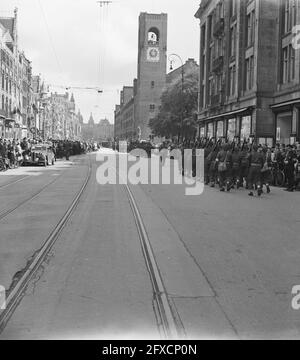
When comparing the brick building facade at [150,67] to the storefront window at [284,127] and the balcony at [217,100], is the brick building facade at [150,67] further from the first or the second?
the storefront window at [284,127]

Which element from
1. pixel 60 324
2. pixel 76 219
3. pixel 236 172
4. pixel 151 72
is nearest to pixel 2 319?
pixel 60 324

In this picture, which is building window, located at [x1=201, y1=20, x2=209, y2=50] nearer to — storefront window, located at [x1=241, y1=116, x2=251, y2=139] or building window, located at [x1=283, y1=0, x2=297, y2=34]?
storefront window, located at [x1=241, y1=116, x2=251, y2=139]

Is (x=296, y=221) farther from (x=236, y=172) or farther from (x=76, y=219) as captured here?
(x=236, y=172)

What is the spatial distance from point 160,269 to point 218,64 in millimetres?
40930

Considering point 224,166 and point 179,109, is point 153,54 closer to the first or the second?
point 179,109

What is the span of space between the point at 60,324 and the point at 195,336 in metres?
1.23

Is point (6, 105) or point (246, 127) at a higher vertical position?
point (6, 105)

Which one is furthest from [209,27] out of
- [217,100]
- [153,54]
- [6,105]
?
[153,54]

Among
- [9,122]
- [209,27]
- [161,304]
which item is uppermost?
[209,27]

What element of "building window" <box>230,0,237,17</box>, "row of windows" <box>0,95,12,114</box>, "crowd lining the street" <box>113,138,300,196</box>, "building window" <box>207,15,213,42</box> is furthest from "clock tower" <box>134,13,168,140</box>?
"crowd lining the street" <box>113,138,300,196</box>

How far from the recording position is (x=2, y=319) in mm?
5090

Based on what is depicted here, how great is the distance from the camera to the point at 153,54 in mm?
114250

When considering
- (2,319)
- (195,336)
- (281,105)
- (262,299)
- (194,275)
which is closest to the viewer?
(195,336)

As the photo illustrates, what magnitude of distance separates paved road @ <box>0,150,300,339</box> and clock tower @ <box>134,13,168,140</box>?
98.0 metres
